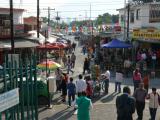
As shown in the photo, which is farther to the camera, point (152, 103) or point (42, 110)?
point (42, 110)

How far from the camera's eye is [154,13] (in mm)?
41000

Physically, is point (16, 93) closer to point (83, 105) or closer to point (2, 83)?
point (2, 83)

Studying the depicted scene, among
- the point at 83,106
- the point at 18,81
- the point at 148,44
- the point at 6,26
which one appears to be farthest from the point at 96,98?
the point at 148,44

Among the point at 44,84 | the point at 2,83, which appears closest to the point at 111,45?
the point at 44,84

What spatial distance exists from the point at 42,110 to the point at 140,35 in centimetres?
1928

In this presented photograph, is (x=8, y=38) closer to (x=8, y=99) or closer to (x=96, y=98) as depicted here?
(x=96, y=98)

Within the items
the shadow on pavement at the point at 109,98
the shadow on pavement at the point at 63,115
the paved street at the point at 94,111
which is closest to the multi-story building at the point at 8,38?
the shadow on pavement at the point at 109,98

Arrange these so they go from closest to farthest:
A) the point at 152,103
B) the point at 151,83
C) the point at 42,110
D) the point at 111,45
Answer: the point at 152,103 < the point at 42,110 < the point at 151,83 < the point at 111,45

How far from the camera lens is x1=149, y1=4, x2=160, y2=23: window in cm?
4047

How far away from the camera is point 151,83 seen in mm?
27391

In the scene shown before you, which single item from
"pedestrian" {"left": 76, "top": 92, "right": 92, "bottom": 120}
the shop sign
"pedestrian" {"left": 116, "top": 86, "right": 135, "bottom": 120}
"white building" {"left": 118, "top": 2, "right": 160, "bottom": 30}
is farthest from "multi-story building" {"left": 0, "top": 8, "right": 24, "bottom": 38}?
the shop sign

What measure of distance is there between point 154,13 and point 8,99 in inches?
1338

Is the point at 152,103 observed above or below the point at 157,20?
below

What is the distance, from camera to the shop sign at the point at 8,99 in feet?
27.1
